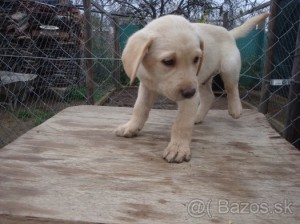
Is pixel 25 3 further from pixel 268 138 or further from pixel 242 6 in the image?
pixel 268 138

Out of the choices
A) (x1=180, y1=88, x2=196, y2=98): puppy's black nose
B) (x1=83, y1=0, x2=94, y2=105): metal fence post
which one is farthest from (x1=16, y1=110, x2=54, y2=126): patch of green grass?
(x1=180, y1=88, x2=196, y2=98): puppy's black nose

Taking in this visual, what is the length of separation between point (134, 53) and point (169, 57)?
0.46ft

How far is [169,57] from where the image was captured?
1354 millimetres

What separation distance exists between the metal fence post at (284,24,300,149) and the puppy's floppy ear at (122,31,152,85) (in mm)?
1428

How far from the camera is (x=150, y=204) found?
101 centimetres

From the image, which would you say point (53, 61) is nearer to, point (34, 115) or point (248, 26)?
point (34, 115)

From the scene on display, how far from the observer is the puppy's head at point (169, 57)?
135cm

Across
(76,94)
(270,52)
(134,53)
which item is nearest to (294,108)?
(270,52)

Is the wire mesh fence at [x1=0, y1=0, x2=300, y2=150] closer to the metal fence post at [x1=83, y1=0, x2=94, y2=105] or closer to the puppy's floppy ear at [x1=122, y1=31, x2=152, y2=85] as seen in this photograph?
the metal fence post at [x1=83, y1=0, x2=94, y2=105]

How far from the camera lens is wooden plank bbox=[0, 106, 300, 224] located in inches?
37.6

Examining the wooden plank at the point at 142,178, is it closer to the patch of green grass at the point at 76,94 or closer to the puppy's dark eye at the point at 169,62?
the puppy's dark eye at the point at 169,62

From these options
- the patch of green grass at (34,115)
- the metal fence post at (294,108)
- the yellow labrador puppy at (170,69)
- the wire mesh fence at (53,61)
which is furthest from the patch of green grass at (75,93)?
the yellow labrador puppy at (170,69)

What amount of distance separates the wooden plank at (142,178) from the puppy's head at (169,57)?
11.5 inches

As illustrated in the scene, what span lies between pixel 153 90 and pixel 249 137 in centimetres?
58
